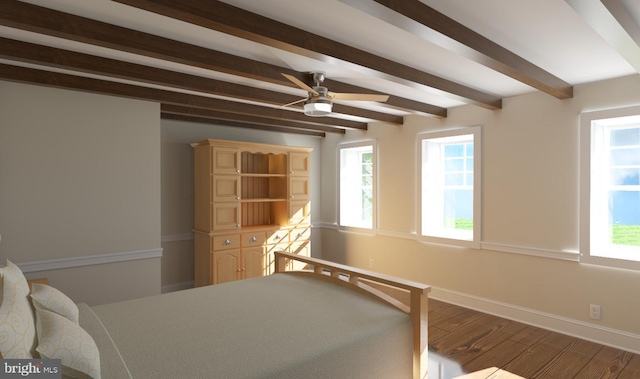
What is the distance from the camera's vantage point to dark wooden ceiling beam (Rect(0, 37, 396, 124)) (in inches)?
95.7

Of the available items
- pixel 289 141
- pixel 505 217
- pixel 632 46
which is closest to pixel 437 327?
pixel 505 217

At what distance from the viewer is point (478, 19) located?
2146mm

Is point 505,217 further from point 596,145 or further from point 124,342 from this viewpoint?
point 124,342

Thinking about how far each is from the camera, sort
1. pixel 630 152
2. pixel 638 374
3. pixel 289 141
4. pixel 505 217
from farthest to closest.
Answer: pixel 289 141 → pixel 505 217 → pixel 630 152 → pixel 638 374

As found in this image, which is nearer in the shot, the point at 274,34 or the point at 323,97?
the point at 274,34

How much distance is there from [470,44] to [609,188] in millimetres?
2279

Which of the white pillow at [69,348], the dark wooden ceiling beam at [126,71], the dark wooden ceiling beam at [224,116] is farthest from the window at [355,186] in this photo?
the white pillow at [69,348]

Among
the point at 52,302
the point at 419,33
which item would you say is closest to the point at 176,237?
the point at 52,302

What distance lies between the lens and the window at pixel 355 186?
19.0 feet

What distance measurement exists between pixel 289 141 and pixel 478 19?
402cm

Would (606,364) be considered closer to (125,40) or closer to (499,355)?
(499,355)

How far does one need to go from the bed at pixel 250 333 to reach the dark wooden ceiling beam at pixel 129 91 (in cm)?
190

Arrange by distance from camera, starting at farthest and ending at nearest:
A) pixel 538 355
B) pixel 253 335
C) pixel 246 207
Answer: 1. pixel 246 207
2. pixel 538 355
3. pixel 253 335

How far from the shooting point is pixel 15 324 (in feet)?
4.36
